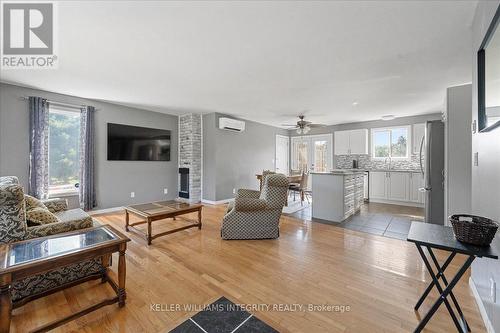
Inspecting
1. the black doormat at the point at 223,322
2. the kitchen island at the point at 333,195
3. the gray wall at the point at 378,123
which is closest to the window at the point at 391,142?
the gray wall at the point at 378,123

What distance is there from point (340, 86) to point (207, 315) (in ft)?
12.0

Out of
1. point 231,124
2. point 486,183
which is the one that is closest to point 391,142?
point 231,124

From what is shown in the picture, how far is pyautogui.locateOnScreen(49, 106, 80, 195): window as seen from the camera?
4066 mm

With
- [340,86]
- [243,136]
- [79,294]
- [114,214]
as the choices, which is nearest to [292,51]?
[340,86]

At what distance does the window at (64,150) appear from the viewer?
160 inches

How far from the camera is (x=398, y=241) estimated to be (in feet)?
10.2

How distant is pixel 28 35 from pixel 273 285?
11.5ft

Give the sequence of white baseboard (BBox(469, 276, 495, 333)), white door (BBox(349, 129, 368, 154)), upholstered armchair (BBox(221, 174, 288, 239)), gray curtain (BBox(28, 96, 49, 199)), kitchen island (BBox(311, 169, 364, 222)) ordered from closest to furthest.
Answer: white baseboard (BBox(469, 276, 495, 333)) < upholstered armchair (BBox(221, 174, 288, 239)) < gray curtain (BBox(28, 96, 49, 199)) < kitchen island (BBox(311, 169, 364, 222)) < white door (BBox(349, 129, 368, 154))

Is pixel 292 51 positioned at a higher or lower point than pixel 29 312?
higher

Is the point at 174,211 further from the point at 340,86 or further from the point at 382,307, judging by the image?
the point at 340,86

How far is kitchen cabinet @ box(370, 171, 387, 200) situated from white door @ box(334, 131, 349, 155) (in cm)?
118

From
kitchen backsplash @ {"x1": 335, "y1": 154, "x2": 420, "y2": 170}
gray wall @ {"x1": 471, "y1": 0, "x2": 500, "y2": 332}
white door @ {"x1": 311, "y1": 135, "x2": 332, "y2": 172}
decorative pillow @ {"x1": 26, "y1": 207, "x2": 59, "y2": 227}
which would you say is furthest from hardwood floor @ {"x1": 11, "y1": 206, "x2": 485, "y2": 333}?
white door @ {"x1": 311, "y1": 135, "x2": 332, "y2": 172}

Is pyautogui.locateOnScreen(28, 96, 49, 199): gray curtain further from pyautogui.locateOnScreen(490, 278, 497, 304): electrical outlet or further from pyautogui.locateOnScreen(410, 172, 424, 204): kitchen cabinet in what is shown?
pyautogui.locateOnScreen(410, 172, 424, 204): kitchen cabinet

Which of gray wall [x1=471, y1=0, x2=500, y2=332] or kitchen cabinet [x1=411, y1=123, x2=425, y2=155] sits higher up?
kitchen cabinet [x1=411, y1=123, x2=425, y2=155]
